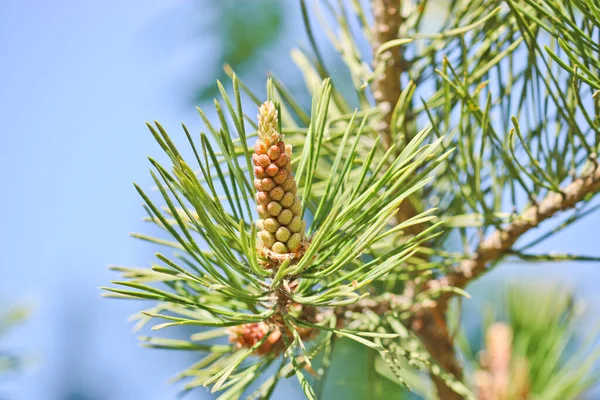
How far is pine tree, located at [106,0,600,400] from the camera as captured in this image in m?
0.32

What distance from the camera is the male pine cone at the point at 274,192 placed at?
33cm

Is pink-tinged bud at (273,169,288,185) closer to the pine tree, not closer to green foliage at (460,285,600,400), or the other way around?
the pine tree

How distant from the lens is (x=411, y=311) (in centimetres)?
49

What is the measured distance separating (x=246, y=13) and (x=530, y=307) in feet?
4.32

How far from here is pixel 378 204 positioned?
0.34 metres

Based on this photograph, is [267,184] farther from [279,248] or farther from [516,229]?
[516,229]

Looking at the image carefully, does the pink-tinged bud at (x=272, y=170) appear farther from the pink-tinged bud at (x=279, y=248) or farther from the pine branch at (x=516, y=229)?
the pine branch at (x=516, y=229)

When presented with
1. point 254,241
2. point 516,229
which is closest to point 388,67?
point 516,229

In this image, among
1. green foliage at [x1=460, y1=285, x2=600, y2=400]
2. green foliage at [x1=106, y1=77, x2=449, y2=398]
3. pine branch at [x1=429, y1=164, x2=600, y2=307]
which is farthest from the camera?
green foliage at [x1=460, y1=285, x2=600, y2=400]

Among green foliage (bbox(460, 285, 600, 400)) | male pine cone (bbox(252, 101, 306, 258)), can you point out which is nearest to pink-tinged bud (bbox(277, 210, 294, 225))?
male pine cone (bbox(252, 101, 306, 258))

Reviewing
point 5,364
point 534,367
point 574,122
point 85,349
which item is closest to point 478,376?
point 534,367

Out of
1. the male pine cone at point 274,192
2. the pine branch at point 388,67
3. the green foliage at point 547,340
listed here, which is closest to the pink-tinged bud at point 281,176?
the male pine cone at point 274,192

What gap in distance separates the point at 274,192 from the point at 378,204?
0.18 feet

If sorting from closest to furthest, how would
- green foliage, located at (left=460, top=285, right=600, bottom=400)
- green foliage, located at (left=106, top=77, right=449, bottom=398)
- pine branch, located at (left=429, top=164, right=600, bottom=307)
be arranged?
green foliage, located at (left=106, top=77, right=449, bottom=398), pine branch, located at (left=429, top=164, right=600, bottom=307), green foliage, located at (left=460, top=285, right=600, bottom=400)
